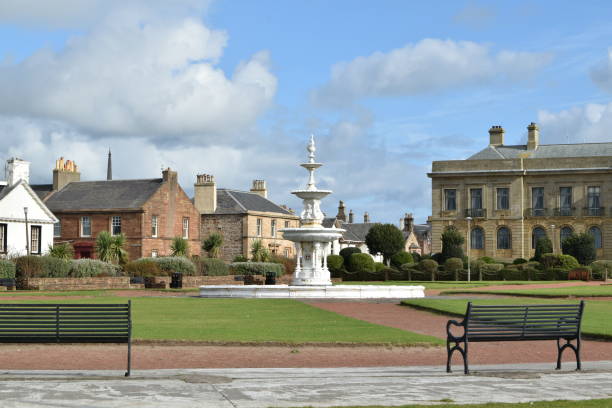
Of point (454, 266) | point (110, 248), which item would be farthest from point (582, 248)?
point (110, 248)

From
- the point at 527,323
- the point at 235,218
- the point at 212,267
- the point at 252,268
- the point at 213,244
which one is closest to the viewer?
the point at 527,323

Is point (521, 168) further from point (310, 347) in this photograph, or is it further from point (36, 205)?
point (310, 347)

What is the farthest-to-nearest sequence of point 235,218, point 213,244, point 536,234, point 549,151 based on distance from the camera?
1. point 549,151
2. point 536,234
3. point 235,218
4. point 213,244

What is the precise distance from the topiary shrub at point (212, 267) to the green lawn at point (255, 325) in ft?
72.0

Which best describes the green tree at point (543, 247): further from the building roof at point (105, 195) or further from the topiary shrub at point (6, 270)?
the topiary shrub at point (6, 270)

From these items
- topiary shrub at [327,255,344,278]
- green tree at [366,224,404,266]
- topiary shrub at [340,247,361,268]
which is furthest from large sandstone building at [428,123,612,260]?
topiary shrub at [327,255,344,278]

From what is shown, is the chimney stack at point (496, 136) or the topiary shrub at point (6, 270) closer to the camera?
the topiary shrub at point (6, 270)

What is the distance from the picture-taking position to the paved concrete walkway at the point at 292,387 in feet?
36.5

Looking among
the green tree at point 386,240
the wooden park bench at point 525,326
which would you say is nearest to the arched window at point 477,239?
the green tree at point 386,240

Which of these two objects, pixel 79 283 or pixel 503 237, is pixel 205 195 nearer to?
pixel 503 237

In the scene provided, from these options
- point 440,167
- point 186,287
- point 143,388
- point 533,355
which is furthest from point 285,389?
Answer: point 440,167

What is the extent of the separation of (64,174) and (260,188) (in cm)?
1919

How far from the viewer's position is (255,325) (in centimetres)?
2238

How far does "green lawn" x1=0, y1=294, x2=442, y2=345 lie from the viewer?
18969 millimetres
